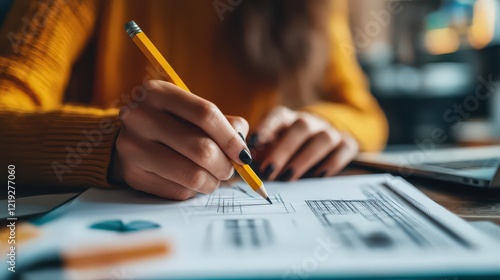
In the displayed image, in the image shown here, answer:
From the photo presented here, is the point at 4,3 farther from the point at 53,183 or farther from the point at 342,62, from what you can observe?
the point at 342,62

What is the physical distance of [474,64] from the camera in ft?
5.15

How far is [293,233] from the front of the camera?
0.70 ft

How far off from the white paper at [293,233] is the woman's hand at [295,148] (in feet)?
0.12

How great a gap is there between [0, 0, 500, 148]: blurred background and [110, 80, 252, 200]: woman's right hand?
1.37 metres

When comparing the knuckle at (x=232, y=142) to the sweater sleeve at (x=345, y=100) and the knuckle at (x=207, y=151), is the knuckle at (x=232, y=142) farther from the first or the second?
the sweater sleeve at (x=345, y=100)


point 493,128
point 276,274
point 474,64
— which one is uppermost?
point 276,274

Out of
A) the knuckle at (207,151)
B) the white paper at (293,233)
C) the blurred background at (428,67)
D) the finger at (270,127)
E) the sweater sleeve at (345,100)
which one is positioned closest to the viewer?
the white paper at (293,233)

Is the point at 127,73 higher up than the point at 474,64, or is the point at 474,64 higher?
the point at 127,73

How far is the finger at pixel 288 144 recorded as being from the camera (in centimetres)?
35

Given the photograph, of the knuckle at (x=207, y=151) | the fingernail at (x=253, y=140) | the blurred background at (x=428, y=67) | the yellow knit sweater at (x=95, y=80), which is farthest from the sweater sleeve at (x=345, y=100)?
the blurred background at (x=428, y=67)

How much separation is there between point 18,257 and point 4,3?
45cm

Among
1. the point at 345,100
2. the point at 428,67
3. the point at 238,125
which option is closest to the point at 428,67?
the point at 428,67

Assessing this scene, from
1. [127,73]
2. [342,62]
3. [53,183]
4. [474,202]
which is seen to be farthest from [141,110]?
[342,62]

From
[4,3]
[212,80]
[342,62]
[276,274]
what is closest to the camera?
[276,274]
